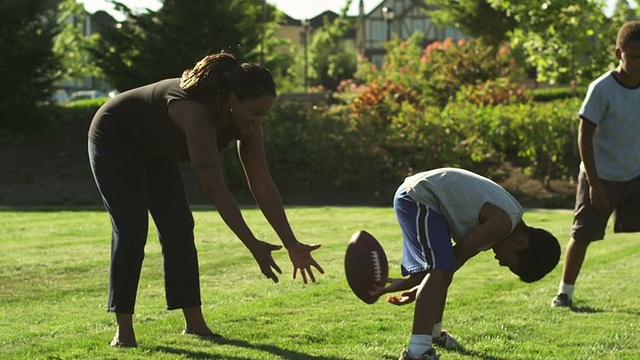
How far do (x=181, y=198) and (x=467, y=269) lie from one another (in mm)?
4006

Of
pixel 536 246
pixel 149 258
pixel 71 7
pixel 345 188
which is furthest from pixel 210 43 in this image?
pixel 536 246

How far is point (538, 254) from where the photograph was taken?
5426 millimetres

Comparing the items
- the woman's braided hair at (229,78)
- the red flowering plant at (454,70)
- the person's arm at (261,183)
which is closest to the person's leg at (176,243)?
the person's arm at (261,183)

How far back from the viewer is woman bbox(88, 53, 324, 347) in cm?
534

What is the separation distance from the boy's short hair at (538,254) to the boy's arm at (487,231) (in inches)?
6.8

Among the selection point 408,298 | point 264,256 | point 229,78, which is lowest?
point 408,298

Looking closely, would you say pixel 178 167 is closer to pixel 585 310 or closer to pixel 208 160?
pixel 208 160

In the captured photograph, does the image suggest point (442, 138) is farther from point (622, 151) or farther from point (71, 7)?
point (71, 7)

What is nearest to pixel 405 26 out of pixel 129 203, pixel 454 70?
pixel 454 70

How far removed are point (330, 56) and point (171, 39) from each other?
3414 cm

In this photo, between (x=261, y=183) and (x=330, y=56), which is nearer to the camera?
(x=261, y=183)

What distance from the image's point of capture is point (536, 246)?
5418 millimetres

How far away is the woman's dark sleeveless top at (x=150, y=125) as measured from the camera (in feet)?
18.5

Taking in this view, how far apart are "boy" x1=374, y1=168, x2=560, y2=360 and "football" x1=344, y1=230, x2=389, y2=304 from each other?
0.20 ft
